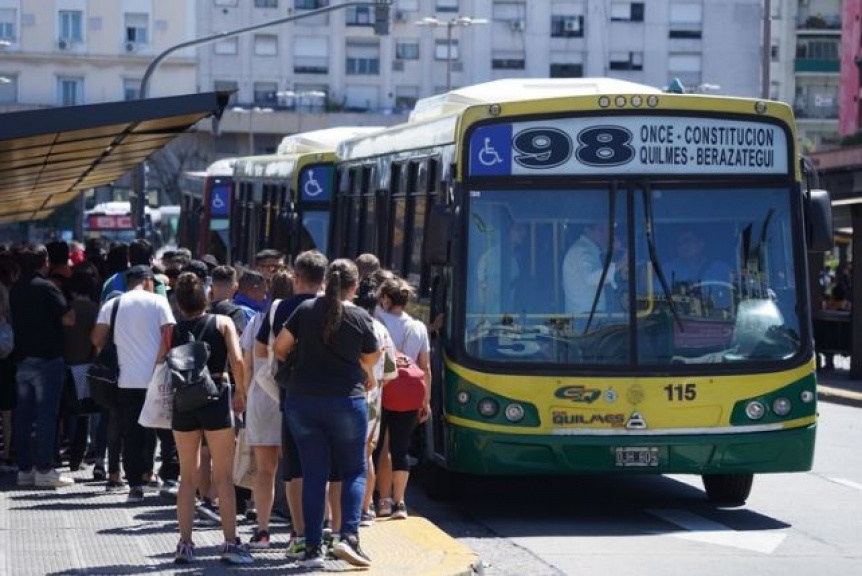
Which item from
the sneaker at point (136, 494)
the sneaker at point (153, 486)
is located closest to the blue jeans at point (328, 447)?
the sneaker at point (136, 494)

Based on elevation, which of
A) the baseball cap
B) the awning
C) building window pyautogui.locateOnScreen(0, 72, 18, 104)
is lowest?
the baseball cap

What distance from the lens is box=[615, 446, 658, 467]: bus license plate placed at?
542 inches

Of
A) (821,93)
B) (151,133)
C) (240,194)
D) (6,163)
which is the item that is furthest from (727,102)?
(821,93)

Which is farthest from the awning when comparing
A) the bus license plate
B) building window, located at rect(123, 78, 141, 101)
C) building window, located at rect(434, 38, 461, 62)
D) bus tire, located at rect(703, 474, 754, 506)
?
building window, located at rect(434, 38, 461, 62)

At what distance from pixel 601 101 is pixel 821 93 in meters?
94.0

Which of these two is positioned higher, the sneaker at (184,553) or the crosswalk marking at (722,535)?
the sneaker at (184,553)

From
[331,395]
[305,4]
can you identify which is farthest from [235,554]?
[305,4]

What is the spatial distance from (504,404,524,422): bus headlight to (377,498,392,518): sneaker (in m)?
1.10

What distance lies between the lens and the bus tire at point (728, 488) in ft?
49.1

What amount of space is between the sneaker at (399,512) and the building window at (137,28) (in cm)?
7599

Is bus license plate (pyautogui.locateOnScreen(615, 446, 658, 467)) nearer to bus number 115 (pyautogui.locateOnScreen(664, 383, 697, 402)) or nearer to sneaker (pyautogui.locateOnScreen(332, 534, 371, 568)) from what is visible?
bus number 115 (pyautogui.locateOnScreen(664, 383, 697, 402))

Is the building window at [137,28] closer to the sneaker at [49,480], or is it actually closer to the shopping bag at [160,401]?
the sneaker at [49,480]

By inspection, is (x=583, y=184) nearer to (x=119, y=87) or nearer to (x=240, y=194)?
(x=240, y=194)

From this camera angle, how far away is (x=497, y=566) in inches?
474
